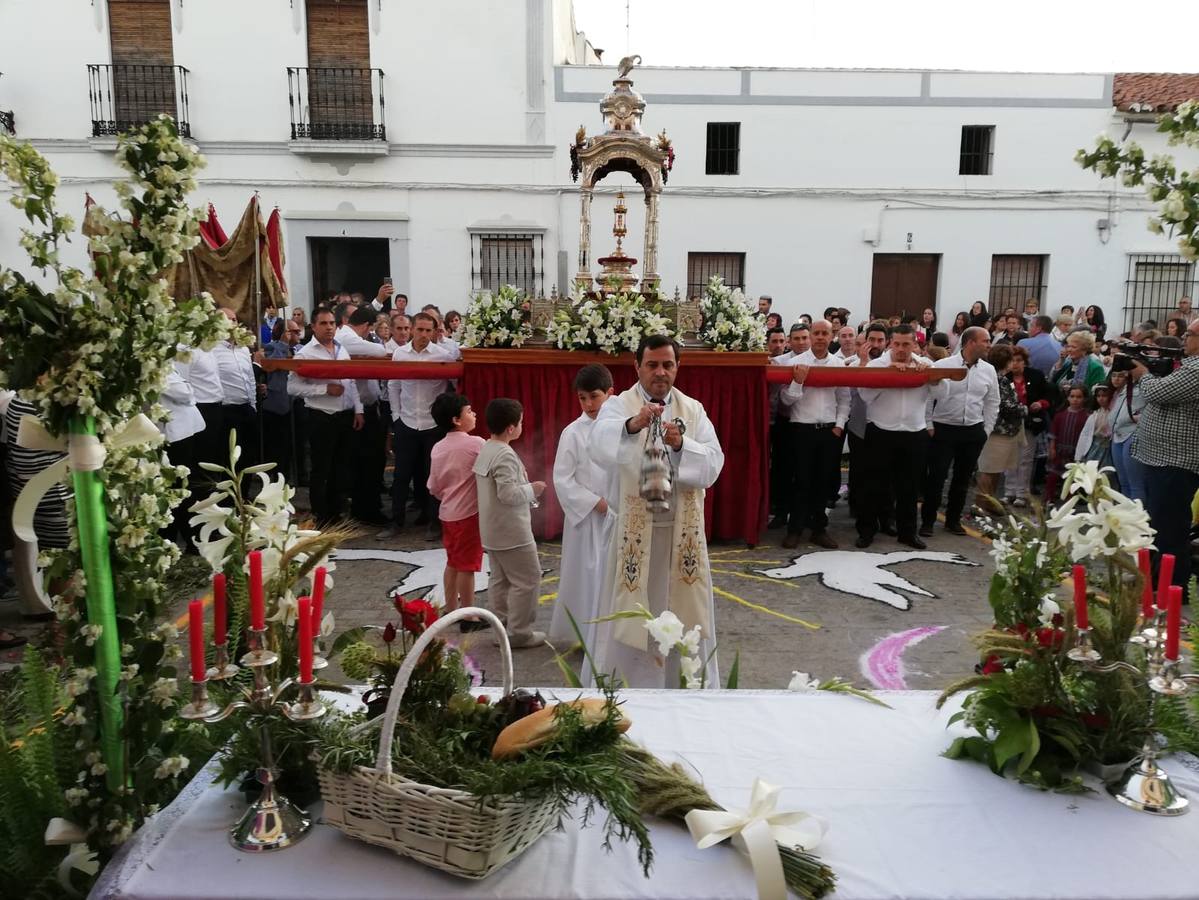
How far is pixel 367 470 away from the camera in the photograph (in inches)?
306

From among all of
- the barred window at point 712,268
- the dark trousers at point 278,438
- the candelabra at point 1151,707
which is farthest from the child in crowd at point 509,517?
the barred window at point 712,268

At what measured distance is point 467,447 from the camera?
16.4ft

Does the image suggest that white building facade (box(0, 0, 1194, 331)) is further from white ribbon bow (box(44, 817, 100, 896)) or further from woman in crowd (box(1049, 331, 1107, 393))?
white ribbon bow (box(44, 817, 100, 896))

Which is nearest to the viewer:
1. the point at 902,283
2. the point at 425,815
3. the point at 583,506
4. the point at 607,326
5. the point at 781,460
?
the point at 425,815

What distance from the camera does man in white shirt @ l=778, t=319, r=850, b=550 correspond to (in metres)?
7.15

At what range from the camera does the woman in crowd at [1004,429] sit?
7.95 meters

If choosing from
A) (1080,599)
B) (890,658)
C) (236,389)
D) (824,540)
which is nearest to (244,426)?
(236,389)

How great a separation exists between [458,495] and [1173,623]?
3.69 metres

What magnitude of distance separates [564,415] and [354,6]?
1152 centimetres

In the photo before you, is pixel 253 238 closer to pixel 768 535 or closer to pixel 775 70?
pixel 768 535

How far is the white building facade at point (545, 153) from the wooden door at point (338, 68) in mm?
35

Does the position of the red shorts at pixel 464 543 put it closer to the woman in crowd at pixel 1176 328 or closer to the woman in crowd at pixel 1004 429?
the woman in crowd at pixel 1004 429

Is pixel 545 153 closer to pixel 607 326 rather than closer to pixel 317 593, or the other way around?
pixel 607 326

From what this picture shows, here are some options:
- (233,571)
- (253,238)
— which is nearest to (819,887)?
(233,571)
